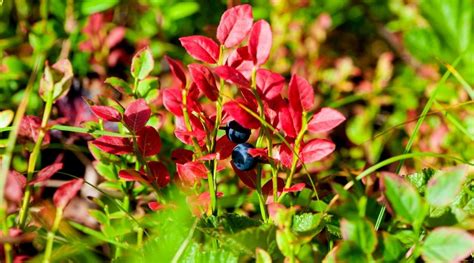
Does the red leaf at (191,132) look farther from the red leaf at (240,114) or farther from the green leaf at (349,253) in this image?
the green leaf at (349,253)

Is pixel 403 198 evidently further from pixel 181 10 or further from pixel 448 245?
pixel 181 10

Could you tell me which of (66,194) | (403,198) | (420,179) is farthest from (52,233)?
(420,179)

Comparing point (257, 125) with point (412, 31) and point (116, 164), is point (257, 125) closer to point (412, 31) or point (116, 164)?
point (116, 164)

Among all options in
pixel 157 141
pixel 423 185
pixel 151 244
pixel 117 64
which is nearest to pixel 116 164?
pixel 157 141

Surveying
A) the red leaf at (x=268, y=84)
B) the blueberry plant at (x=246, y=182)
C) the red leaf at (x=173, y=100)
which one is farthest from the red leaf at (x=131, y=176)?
the red leaf at (x=268, y=84)

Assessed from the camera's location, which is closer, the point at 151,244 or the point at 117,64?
the point at 151,244

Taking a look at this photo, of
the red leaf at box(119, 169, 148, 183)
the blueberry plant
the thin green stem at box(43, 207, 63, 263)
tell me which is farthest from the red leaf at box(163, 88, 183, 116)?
the thin green stem at box(43, 207, 63, 263)

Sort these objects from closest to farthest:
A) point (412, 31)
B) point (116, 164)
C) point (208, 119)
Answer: point (208, 119) → point (116, 164) → point (412, 31)

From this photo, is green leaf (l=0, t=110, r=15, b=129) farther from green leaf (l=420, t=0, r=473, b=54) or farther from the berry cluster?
green leaf (l=420, t=0, r=473, b=54)
